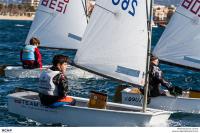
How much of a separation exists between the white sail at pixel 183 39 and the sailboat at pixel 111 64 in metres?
3.89

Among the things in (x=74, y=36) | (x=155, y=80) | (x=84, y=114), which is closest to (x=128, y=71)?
(x=84, y=114)

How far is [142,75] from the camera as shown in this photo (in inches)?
603

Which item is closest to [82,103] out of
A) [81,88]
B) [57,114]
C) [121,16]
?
[57,114]

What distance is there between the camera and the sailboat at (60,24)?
28.2m

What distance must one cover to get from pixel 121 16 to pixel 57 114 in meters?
2.89

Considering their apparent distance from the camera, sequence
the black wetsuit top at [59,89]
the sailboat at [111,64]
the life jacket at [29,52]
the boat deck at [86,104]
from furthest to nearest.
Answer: the life jacket at [29,52]
the boat deck at [86,104]
the black wetsuit top at [59,89]
the sailboat at [111,64]

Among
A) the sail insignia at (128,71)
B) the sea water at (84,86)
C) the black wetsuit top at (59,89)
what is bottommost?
the sea water at (84,86)

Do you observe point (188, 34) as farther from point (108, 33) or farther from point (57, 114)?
point (57, 114)

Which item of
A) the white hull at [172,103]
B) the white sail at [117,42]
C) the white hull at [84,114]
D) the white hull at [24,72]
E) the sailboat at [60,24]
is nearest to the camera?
the white hull at [84,114]

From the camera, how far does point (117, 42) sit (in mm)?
15953

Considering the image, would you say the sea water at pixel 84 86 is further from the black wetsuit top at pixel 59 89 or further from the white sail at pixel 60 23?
the white sail at pixel 60 23

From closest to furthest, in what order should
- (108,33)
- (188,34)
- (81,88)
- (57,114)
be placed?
(57,114), (108,33), (188,34), (81,88)

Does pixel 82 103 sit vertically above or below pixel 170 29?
below

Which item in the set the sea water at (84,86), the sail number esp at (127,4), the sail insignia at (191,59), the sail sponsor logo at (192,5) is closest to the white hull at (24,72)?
the sea water at (84,86)
